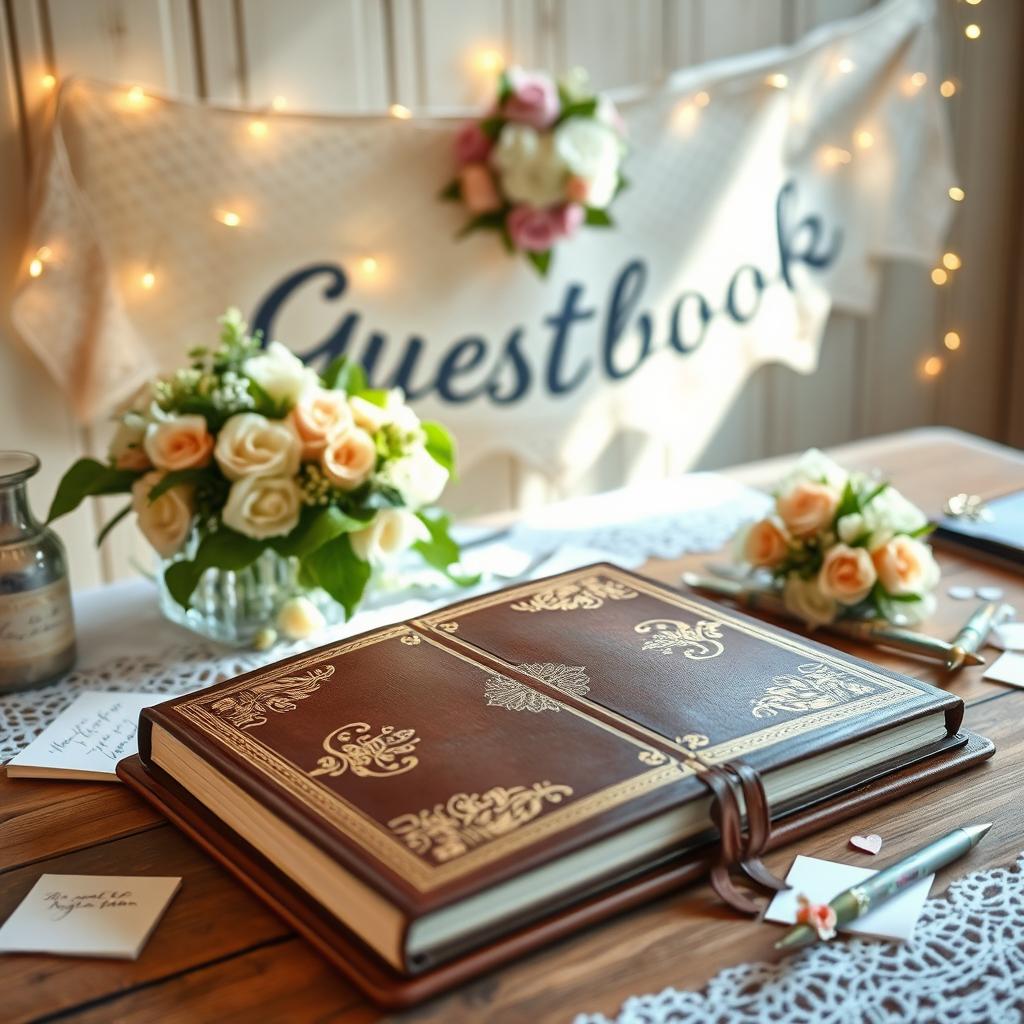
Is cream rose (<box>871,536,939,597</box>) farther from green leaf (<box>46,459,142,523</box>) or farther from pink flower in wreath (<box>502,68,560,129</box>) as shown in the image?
A: pink flower in wreath (<box>502,68,560,129</box>)

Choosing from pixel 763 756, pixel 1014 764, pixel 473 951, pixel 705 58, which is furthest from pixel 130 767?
pixel 705 58

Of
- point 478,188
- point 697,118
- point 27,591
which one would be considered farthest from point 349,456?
point 697,118

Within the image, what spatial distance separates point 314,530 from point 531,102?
101cm

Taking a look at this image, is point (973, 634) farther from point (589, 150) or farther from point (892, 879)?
point (589, 150)

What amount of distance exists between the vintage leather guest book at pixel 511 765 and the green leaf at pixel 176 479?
0.72ft

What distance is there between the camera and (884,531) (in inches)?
44.0

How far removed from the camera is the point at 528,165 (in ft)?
6.05

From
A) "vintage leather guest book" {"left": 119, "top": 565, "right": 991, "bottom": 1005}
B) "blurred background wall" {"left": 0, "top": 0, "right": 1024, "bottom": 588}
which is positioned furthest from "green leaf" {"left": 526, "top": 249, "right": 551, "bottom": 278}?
"vintage leather guest book" {"left": 119, "top": 565, "right": 991, "bottom": 1005}

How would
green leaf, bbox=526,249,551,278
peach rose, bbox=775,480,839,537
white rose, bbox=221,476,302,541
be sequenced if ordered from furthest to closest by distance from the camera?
green leaf, bbox=526,249,551,278
peach rose, bbox=775,480,839,537
white rose, bbox=221,476,302,541

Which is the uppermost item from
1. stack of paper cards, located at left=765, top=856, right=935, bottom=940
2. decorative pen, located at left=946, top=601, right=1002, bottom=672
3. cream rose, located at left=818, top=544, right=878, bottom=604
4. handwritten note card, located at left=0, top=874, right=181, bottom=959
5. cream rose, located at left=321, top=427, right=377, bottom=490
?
cream rose, located at left=321, top=427, right=377, bottom=490

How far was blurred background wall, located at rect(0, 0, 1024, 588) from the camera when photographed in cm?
173

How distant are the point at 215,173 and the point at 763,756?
1.30 m

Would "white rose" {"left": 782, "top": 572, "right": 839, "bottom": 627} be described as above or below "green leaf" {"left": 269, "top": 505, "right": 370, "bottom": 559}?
below

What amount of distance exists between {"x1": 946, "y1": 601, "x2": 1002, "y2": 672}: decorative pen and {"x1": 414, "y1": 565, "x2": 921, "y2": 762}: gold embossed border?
7.0 inches
